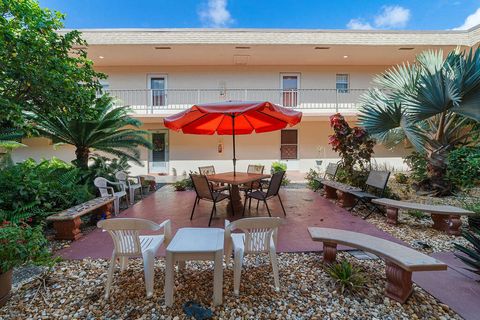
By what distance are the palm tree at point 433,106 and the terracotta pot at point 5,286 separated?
694 centimetres

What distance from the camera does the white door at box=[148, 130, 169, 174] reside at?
11867 mm

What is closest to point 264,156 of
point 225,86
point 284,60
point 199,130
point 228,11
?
point 225,86

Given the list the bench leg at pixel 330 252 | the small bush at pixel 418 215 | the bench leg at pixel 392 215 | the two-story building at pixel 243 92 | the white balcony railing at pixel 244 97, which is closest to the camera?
the bench leg at pixel 330 252

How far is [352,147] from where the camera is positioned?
6.20 metres

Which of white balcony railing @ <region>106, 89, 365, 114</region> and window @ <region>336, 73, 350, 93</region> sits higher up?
window @ <region>336, 73, 350, 93</region>

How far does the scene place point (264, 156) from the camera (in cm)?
1197

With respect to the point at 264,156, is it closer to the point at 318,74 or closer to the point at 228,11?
the point at 318,74

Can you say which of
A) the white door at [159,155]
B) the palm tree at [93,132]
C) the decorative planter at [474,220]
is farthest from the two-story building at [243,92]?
the decorative planter at [474,220]

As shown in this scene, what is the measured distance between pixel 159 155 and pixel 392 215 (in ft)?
34.4

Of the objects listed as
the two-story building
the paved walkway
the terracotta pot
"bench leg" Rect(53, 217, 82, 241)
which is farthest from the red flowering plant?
the terracotta pot

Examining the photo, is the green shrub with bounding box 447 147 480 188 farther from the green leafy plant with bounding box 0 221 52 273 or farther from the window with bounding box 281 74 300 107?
→ the green leafy plant with bounding box 0 221 52 273

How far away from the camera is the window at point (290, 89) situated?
469 inches

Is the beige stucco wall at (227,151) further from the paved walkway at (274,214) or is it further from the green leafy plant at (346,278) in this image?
the green leafy plant at (346,278)

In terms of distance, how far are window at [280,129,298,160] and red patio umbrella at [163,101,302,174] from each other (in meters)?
6.34
